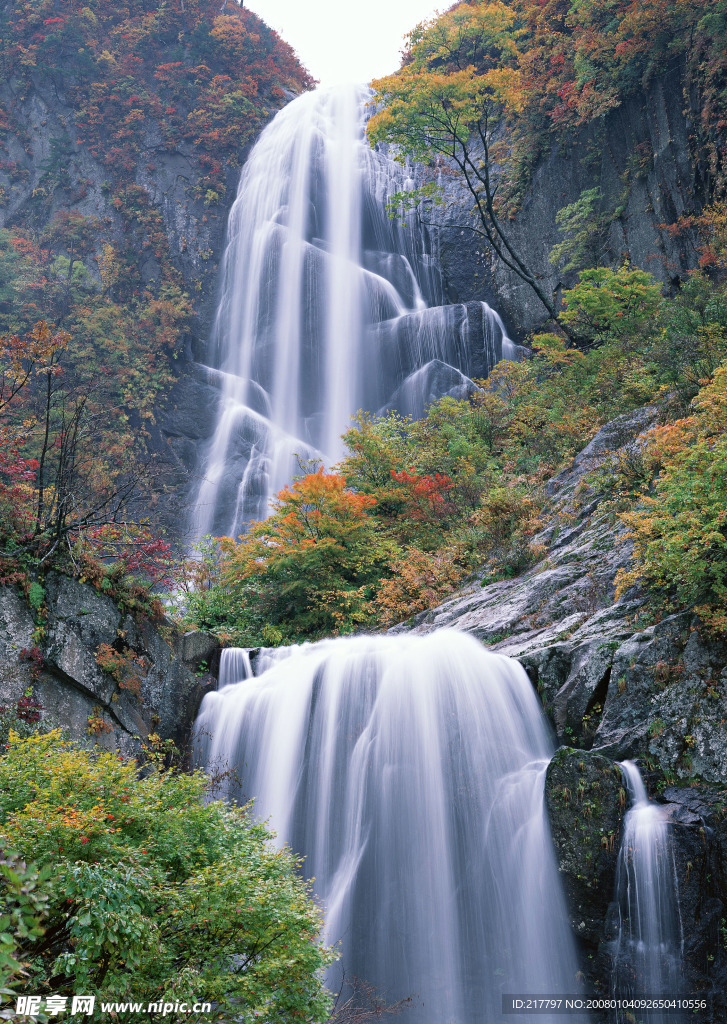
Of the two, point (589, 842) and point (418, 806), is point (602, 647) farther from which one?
point (418, 806)

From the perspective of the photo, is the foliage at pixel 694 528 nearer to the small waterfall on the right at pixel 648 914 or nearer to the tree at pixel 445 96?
the small waterfall on the right at pixel 648 914

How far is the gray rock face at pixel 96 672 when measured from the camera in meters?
7.42

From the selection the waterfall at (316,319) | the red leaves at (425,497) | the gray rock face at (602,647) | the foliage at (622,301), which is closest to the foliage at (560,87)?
the foliage at (622,301)

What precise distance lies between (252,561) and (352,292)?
16410 mm

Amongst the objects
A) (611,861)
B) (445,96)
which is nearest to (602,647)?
(611,861)

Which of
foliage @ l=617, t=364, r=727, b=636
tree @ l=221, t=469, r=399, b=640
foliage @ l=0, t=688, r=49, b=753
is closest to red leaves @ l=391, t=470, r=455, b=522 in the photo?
tree @ l=221, t=469, r=399, b=640

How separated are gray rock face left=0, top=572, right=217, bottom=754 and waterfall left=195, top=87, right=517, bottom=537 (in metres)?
11.8

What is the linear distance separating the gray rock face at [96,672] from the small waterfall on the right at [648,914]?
19.1 feet

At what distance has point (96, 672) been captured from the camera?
8109mm

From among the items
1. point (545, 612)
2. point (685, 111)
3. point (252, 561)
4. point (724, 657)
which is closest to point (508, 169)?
point (685, 111)

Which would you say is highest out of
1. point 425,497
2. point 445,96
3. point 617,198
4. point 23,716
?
point 445,96

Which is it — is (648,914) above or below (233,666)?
below

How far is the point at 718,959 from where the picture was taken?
16.8 feet

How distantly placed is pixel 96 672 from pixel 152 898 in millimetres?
5185
